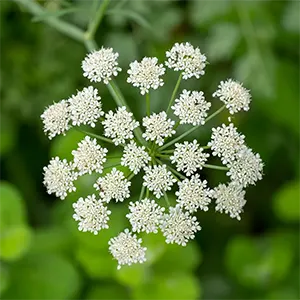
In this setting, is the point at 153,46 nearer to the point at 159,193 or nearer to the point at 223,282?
the point at 223,282

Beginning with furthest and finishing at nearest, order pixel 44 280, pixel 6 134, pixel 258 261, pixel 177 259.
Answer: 1. pixel 6 134
2. pixel 258 261
3. pixel 177 259
4. pixel 44 280

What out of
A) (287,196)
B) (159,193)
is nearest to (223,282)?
(287,196)

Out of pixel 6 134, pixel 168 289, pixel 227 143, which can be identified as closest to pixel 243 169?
pixel 227 143

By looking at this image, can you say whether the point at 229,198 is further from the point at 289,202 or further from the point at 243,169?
the point at 289,202

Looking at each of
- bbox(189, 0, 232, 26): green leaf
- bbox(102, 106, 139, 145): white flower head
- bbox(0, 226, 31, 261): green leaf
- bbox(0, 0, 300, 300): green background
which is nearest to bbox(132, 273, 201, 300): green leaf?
bbox(0, 0, 300, 300): green background

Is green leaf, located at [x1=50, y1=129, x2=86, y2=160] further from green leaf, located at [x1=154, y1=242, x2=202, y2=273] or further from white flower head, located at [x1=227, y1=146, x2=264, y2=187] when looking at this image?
white flower head, located at [x1=227, y1=146, x2=264, y2=187]

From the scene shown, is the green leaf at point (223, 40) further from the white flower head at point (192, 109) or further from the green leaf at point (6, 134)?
the white flower head at point (192, 109)
